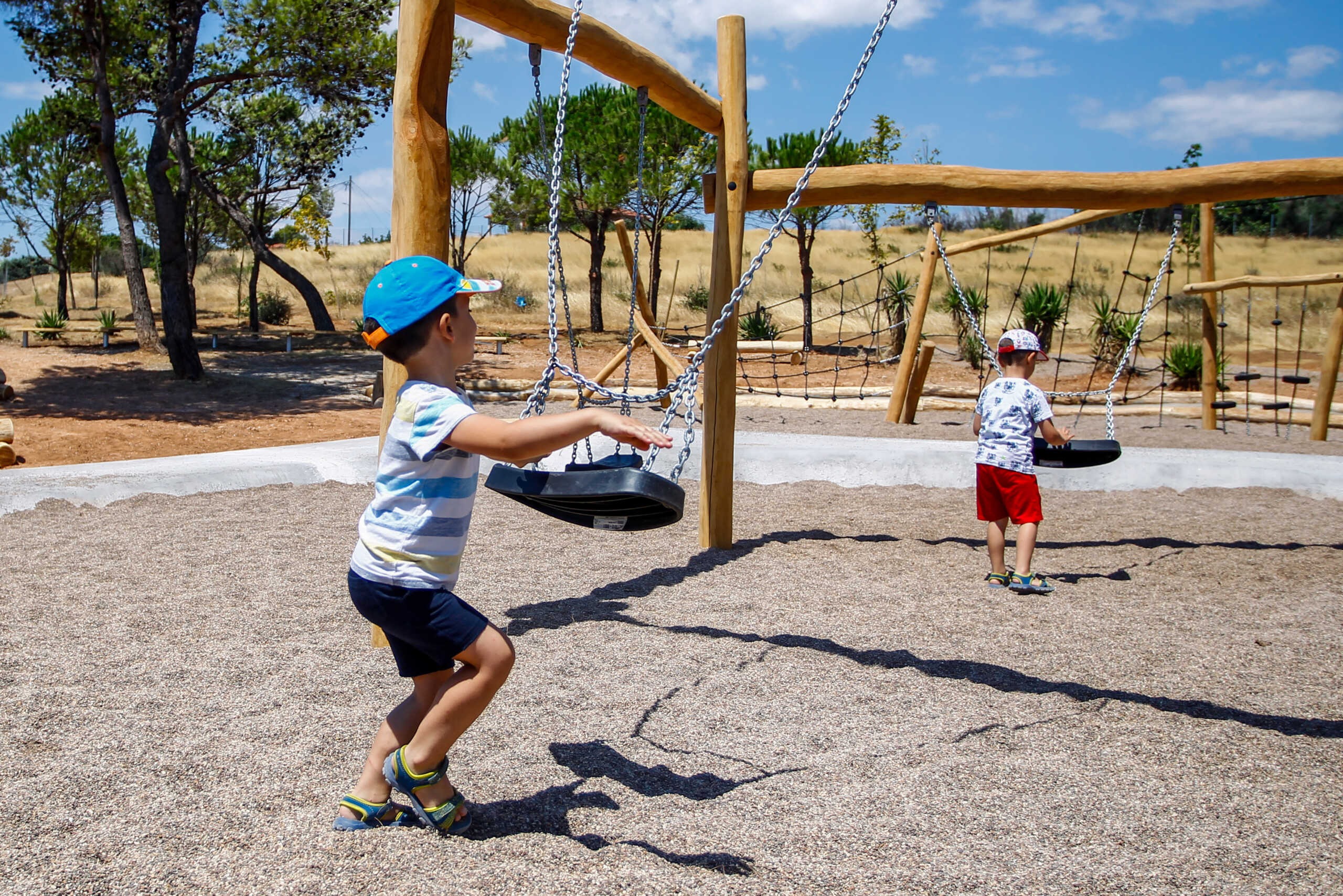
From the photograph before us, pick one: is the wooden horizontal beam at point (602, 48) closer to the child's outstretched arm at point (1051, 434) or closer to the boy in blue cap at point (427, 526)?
the boy in blue cap at point (427, 526)

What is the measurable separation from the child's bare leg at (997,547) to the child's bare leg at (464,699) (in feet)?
10.9

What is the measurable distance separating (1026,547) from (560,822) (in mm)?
3175

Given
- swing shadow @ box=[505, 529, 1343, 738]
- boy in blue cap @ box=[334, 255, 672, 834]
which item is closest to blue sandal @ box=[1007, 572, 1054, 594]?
swing shadow @ box=[505, 529, 1343, 738]

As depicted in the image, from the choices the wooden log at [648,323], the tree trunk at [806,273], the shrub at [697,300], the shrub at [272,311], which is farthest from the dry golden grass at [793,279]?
the wooden log at [648,323]

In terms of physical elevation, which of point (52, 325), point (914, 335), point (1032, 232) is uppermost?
point (1032, 232)

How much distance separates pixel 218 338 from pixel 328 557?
20.5 m

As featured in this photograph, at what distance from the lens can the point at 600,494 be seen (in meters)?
2.59

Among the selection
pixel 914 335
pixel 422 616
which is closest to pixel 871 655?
pixel 422 616

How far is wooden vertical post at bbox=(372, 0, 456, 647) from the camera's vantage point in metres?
3.62

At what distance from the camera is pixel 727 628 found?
13.6ft

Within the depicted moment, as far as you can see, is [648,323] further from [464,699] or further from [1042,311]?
[1042,311]

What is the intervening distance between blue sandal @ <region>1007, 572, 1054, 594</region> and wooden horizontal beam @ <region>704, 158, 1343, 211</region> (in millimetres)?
A: 2090

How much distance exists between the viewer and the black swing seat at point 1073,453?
5004 millimetres

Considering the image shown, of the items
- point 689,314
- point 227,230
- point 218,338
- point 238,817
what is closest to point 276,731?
point 238,817
